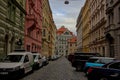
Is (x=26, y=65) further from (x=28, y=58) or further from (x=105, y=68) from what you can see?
A: (x=105, y=68)

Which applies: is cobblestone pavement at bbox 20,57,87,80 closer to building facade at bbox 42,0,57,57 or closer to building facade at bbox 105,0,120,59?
building facade at bbox 105,0,120,59

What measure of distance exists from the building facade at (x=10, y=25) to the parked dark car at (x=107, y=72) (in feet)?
40.9

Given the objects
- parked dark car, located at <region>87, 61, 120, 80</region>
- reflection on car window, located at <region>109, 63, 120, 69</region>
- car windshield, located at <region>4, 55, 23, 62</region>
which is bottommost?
parked dark car, located at <region>87, 61, 120, 80</region>

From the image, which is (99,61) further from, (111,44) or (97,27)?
(97,27)

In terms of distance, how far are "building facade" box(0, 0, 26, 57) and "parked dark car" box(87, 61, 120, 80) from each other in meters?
12.5

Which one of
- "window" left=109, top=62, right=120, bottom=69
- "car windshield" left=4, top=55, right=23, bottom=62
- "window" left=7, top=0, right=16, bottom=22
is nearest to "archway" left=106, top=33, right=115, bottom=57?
"window" left=7, top=0, right=16, bottom=22

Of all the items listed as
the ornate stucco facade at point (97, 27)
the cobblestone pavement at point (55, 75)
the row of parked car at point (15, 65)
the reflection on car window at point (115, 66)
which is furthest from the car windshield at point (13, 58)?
the ornate stucco facade at point (97, 27)

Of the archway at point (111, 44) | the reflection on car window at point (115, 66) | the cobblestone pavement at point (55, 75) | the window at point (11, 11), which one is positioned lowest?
the cobblestone pavement at point (55, 75)

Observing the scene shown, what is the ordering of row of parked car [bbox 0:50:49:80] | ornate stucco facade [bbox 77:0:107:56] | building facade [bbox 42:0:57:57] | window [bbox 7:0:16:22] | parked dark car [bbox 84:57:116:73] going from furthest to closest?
building facade [bbox 42:0:57:57] < ornate stucco facade [bbox 77:0:107:56] < window [bbox 7:0:16:22] < parked dark car [bbox 84:57:116:73] < row of parked car [bbox 0:50:49:80]

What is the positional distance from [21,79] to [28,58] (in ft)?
11.5

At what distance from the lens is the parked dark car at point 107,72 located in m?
11.2

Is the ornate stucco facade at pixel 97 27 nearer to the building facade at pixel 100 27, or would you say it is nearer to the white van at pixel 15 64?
the building facade at pixel 100 27

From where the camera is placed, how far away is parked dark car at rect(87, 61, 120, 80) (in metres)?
11.2

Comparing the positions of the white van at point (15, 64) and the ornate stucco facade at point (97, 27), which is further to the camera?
the ornate stucco facade at point (97, 27)
